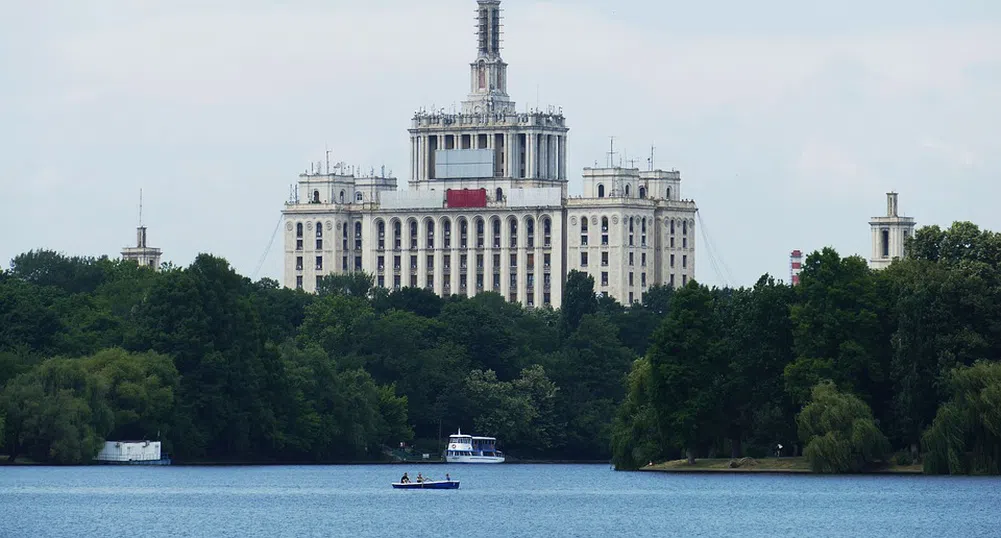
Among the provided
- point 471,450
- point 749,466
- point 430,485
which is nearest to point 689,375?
point 749,466

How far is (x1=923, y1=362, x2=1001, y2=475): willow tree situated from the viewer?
409 feet

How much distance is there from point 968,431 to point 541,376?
63280 mm

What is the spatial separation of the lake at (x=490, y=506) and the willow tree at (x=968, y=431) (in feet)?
4.24

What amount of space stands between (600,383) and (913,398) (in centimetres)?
6013

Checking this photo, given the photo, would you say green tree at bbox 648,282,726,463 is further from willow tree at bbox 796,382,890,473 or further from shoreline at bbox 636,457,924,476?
willow tree at bbox 796,382,890,473

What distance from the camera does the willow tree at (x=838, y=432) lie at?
429 feet

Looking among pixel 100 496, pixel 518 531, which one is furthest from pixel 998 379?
pixel 100 496

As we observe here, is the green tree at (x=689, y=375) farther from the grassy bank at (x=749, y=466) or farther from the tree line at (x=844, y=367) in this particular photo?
the grassy bank at (x=749, y=466)

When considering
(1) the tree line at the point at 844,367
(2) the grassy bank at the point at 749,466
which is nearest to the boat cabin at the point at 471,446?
(1) the tree line at the point at 844,367

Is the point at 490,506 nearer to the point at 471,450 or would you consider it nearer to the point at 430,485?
the point at 430,485

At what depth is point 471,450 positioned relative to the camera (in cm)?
17938

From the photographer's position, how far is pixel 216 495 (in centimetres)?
12719

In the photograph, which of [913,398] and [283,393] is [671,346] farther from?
[283,393]

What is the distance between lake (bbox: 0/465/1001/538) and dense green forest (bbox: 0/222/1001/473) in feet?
8.61
